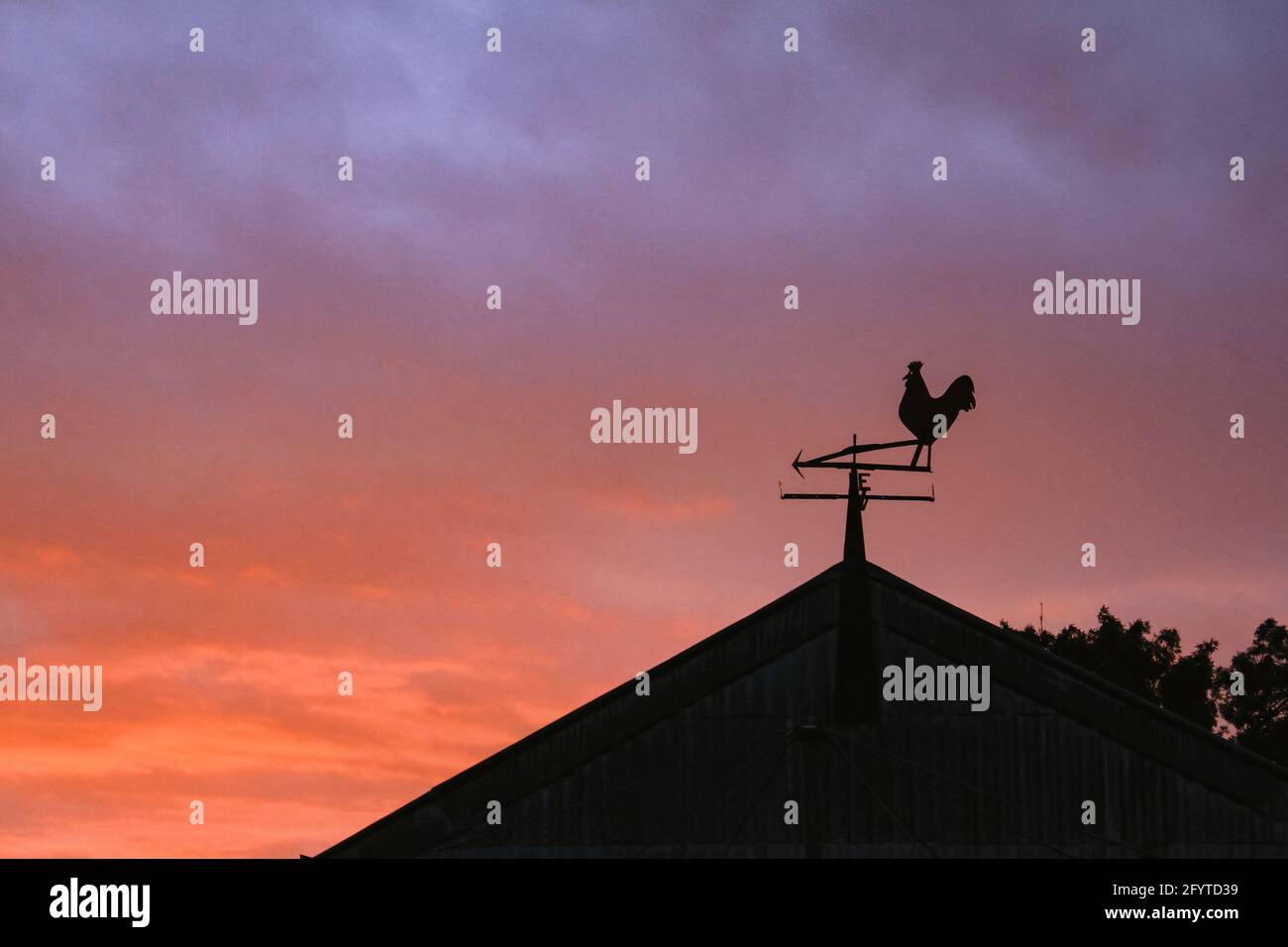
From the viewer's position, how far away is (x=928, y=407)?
20.3 meters

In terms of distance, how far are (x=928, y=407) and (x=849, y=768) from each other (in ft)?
16.1

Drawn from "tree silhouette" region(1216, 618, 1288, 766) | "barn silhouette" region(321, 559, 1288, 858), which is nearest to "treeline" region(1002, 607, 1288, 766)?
"tree silhouette" region(1216, 618, 1288, 766)

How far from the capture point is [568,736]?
20.3 meters

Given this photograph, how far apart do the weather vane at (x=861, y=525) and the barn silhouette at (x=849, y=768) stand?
47 millimetres

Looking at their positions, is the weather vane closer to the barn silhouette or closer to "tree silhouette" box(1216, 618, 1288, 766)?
Result: the barn silhouette

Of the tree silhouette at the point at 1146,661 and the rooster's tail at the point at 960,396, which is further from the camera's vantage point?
the tree silhouette at the point at 1146,661

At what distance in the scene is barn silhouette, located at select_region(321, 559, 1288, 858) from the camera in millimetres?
19438

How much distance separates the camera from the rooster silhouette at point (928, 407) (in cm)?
2025

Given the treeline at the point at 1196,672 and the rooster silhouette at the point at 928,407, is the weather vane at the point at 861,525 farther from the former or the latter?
the treeline at the point at 1196,672

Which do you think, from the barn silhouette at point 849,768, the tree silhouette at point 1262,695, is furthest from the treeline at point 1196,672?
the barn silhouette at point 849,768

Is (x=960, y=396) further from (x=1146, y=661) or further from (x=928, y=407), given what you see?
(x=1146, y=661)
